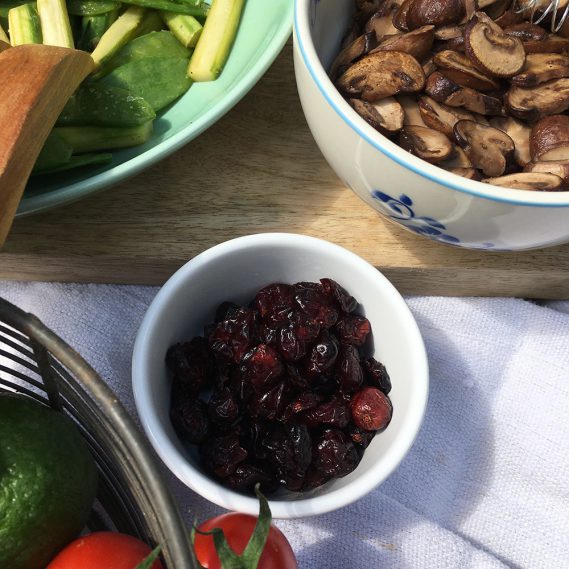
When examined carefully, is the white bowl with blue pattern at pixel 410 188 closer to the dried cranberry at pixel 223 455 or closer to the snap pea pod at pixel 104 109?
the snap pea pod at pixel 104 109

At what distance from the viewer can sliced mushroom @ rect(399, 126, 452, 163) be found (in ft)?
2.79

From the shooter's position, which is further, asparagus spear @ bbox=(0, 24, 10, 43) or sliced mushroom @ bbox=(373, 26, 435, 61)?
asparagus spear @ bbox=(0, 24, 10, 43)

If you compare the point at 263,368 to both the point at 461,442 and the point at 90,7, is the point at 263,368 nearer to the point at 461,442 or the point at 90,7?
the point at 461,442

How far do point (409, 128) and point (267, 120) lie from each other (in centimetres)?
29

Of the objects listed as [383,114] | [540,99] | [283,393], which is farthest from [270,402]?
[540,99]

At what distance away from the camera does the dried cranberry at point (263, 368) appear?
2.88ft

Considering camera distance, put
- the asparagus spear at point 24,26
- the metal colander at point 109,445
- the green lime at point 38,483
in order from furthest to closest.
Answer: the asparagus spear at point 24,26 → the green lime at point 38,483 → the metal colander at point 109,445

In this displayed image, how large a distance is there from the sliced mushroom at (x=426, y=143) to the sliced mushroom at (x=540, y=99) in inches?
3.8

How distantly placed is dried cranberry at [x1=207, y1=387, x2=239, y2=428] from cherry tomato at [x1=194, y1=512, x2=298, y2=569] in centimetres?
11

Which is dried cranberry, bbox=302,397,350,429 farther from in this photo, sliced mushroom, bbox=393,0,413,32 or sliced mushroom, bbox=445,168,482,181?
sliced mushroom, bbox=393,0,413,32

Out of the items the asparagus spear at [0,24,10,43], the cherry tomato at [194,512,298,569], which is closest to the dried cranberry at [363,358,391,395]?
the cherry tomato at [194,512,298,569]

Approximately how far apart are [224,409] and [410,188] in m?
0.32

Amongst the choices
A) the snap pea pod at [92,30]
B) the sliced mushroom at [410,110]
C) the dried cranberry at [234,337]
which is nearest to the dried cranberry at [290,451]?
the dried cranberry at [234,337]

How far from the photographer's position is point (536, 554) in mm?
970
